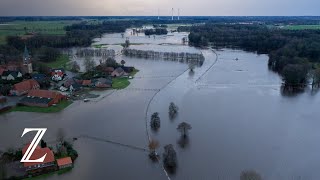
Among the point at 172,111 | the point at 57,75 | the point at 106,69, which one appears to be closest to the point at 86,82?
the point at 57,75

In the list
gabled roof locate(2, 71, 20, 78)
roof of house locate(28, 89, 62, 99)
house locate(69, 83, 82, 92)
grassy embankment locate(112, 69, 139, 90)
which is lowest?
grassy embankment locate(112, 69, 139, 90)

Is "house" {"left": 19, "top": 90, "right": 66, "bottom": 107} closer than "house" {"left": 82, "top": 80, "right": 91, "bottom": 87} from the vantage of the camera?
Yes

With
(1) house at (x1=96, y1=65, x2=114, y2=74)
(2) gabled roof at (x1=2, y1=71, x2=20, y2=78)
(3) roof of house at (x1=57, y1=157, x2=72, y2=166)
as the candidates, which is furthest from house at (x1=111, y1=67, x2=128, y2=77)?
(3) roof of house at (x1=57, y1=157, x2=72, y2=166)

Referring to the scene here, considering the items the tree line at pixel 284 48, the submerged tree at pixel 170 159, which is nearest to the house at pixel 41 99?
the submerged tree at pixel 170 159

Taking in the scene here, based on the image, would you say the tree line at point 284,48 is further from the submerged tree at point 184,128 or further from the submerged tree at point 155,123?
the submerged tree at point 155,123

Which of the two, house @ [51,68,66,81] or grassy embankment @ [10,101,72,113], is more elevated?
house @ [51,68,66,81]

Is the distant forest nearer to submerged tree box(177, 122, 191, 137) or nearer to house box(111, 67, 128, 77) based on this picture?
house box(111, 67, 128, 77)
